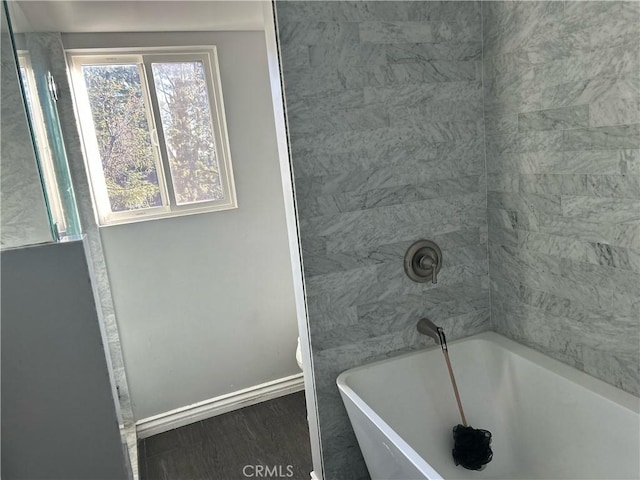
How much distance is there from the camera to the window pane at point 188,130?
8.87ft

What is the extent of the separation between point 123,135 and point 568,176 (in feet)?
7.55

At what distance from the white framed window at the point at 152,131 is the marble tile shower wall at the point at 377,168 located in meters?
1.22

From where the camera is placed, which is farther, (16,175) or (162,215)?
(162,215)

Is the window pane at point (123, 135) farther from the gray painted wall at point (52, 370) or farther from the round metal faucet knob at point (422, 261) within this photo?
the round metal faucet knob at point (422, 261)

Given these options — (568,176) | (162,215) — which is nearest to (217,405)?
(162,215)

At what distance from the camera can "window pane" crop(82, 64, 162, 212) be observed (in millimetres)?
2605

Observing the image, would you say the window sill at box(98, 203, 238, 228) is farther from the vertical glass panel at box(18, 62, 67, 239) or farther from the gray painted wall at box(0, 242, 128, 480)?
the gray painted wall at box(0, 242, 128, 480)

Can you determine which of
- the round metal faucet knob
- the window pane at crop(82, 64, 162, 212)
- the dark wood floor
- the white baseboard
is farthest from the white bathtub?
the window pane at crop(82, 64, 162, 212)

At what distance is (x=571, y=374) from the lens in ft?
5.52

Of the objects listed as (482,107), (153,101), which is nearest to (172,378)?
(153,101)

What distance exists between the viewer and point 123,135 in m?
2.67

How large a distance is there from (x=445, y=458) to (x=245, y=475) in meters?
1.10

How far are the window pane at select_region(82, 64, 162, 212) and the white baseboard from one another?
1.30 meters

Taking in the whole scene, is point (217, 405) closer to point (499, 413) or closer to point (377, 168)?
point (499, 413)
